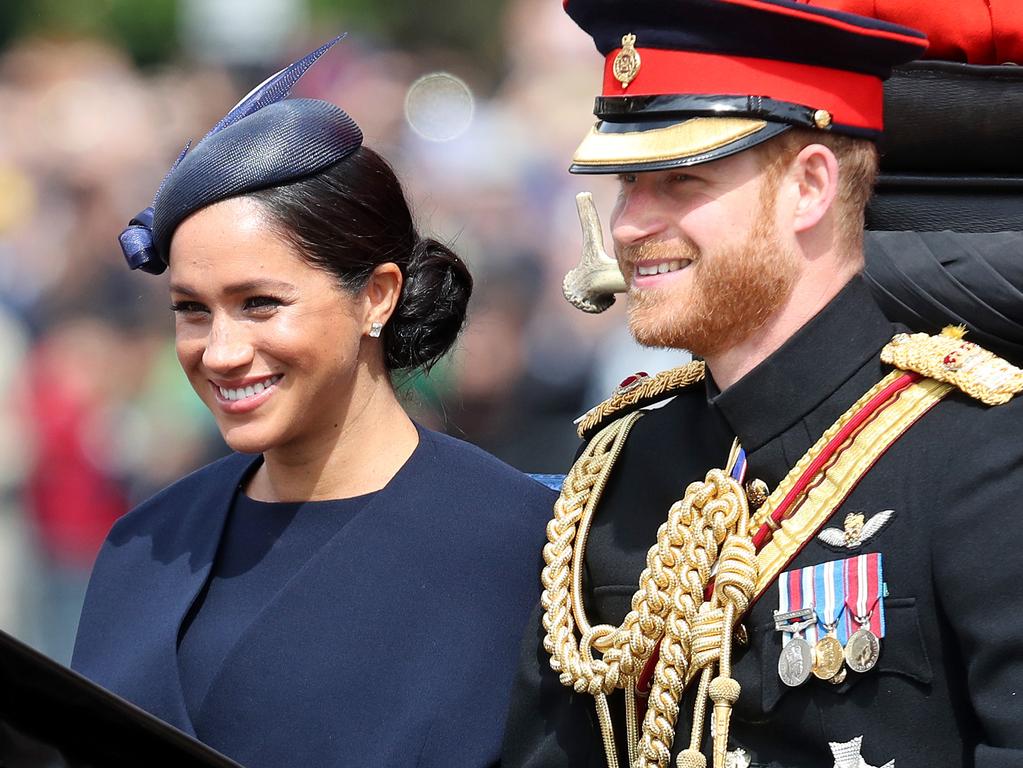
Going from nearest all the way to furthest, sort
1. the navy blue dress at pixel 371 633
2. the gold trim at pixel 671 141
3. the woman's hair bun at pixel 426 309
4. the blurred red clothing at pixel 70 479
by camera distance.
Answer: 1. the gold trim at pixel 671 141
2. the navy blue dress at pixel 371 633
3. the woman's hair bun at pixel 426 309
4. the blurred red clothing at pixel 70 479

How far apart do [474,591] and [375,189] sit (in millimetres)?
740

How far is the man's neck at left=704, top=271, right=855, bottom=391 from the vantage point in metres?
2.46

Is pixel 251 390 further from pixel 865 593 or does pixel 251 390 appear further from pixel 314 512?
pixel 865 593

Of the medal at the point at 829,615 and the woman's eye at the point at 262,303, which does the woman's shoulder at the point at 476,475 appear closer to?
the woman's eye at the point at 262,303

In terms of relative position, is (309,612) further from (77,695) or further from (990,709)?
(990,709)

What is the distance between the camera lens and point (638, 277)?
98.2 inches

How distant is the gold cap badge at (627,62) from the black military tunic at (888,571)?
0.45 meters

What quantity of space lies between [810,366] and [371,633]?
90 cm

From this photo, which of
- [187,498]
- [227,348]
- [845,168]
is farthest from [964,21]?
[187,498]

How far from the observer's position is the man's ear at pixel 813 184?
2416 mm

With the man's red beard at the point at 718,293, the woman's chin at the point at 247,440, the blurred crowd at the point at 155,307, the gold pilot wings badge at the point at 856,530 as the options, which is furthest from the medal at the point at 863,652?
the blurred crowd at the point at 155,307

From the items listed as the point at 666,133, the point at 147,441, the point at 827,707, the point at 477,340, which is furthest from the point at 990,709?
the point at 147,441

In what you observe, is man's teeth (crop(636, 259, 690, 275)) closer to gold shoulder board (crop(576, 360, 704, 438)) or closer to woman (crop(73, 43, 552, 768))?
gold shoulder board (crop(576, 360, 704, 438))

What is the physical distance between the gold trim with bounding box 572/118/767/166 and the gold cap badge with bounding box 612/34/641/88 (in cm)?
9
